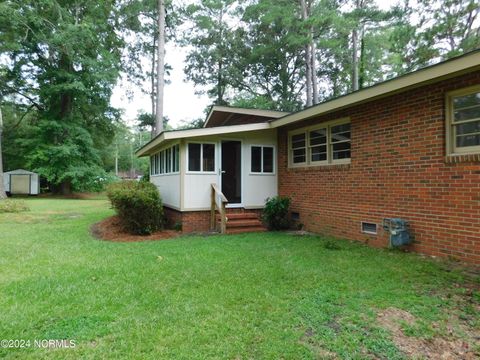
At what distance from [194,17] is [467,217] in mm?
20419

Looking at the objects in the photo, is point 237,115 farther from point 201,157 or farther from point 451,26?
point 451,26

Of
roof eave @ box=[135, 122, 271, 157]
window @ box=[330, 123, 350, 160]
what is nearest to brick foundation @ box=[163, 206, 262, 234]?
roof eave @ box=[135, 122, 271, 157]

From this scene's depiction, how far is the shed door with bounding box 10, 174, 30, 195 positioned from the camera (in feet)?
77.6

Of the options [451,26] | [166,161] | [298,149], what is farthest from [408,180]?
[451,26]

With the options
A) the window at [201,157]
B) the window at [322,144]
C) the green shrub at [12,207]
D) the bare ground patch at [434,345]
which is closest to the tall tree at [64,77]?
the green shrub at [12,207]

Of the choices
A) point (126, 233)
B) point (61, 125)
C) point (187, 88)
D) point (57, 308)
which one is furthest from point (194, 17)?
point (57, 308)

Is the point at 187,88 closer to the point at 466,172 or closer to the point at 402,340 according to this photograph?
the point at 466,172

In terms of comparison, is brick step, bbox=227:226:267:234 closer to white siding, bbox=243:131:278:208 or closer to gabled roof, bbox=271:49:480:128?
white siding, bbox=243:131:278:208

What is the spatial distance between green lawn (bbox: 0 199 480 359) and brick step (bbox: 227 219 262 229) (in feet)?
7.60

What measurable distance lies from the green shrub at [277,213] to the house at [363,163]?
356 mm

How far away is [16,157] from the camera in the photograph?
86.4 feet

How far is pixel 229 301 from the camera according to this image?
11.1 ft

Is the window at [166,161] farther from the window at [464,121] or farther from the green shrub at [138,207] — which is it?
the window at [464,121]

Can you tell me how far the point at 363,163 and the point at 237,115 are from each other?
5429 mm
